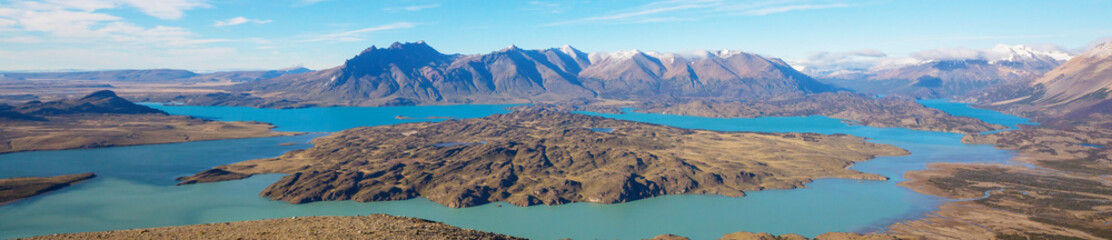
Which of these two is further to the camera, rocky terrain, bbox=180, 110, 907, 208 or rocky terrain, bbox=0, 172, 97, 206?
rocky terrain, bbox=180, 110, 907, 208

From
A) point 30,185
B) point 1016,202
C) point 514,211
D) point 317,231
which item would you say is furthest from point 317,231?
point 1016,202

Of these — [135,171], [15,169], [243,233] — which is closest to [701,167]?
[243,233]

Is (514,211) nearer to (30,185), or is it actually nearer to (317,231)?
(317,231)

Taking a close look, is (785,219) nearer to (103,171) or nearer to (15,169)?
(103,171)

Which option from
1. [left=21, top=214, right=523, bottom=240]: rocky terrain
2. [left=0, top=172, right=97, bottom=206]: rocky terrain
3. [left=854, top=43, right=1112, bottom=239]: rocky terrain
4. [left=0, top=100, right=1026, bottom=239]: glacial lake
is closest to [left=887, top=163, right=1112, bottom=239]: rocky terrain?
[left=854, top=43, right=1112, bottom=239]: rocky terrain

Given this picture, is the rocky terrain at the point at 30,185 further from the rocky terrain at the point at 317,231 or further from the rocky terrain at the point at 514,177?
the rocky terrain at the point at 317,231

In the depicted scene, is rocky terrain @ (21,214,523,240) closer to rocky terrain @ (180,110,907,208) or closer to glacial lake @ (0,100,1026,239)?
glacial lake @ (0,100,1026,239)

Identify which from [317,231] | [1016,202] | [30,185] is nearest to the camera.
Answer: [317,231]
